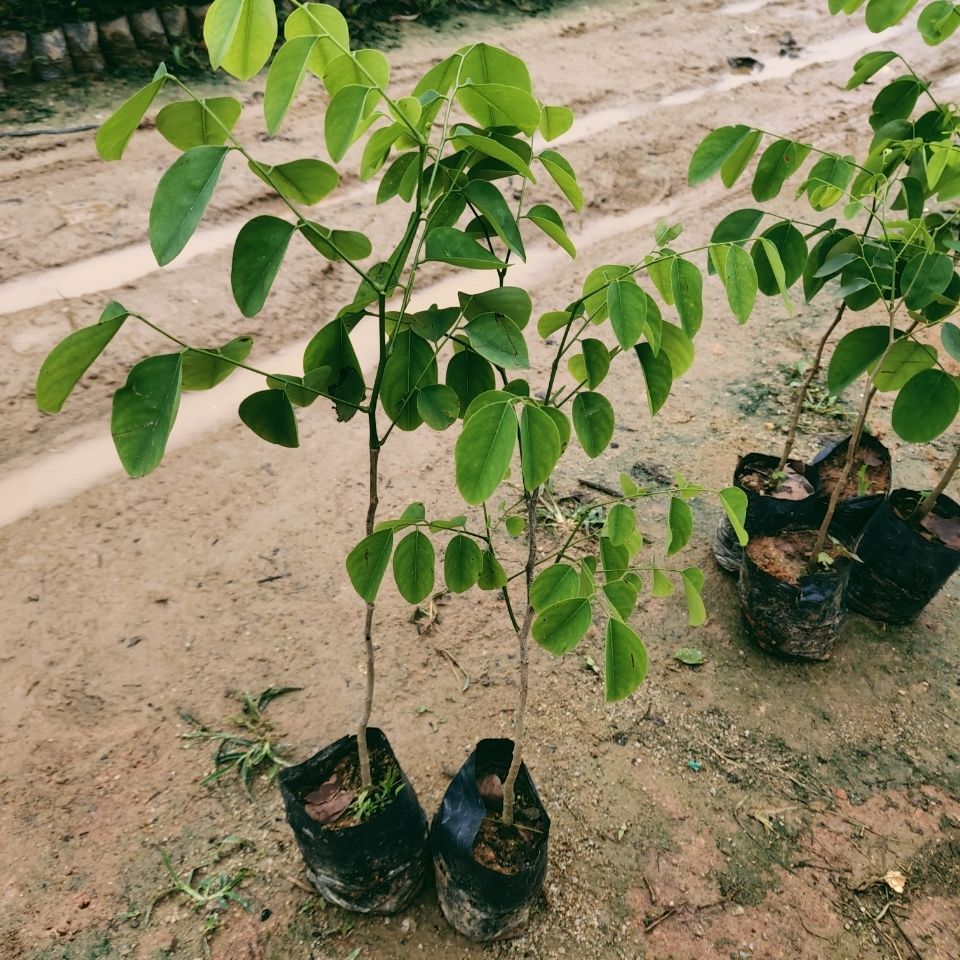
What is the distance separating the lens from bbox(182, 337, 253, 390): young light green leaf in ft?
3.84

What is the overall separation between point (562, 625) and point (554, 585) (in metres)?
0.11

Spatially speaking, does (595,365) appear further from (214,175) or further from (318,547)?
(318,547)

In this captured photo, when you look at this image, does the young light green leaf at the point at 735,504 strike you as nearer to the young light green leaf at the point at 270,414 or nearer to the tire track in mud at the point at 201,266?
the young light green leaf at the point at 270,414

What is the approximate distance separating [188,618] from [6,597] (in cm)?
68

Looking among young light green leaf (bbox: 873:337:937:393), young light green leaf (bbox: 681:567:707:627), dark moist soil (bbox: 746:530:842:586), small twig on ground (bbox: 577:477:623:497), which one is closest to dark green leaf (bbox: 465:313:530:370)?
young light green leaf (bbox: 681:567:707:627)

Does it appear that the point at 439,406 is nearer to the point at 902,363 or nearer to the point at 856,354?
the point at 856,354

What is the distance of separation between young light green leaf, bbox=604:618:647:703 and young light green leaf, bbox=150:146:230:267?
2.72 ft

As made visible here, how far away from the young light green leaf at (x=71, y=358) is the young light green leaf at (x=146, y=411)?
0.06 meters

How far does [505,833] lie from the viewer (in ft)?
5.79

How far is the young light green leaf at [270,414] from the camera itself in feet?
4.12

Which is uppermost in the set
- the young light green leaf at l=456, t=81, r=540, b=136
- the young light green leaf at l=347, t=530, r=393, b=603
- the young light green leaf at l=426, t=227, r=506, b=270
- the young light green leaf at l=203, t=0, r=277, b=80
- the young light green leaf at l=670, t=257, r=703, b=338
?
the young light green leaf at l=203, t=0, r=277, b=80

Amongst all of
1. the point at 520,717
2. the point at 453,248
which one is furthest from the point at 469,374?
the point at 520,717

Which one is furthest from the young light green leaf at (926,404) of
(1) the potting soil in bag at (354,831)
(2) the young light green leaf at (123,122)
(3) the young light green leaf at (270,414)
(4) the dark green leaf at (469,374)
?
(2) the young light green leaf at (123,122)

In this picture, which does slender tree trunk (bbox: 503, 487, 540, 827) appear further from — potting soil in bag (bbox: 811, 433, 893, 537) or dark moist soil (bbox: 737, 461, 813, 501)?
potting soil in bag (bbox: 811, 433, 893, 537)
